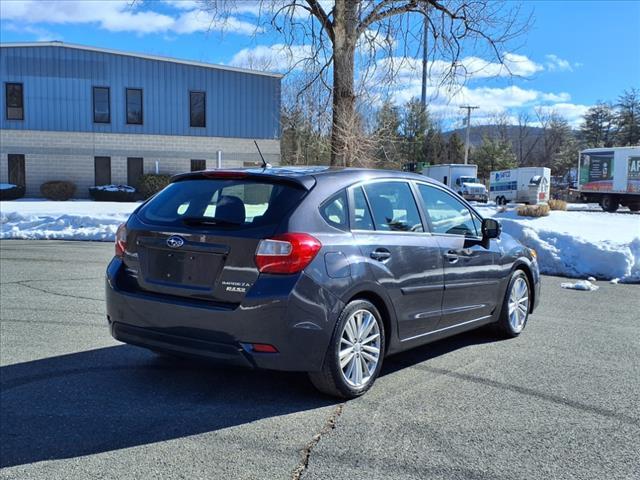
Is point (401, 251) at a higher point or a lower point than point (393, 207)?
lower

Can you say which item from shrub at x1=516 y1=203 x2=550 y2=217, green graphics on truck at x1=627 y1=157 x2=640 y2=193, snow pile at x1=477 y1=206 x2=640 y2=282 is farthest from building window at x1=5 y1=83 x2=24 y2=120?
green graphics on truck at x1=627 y1=157 x2=640 y2=193

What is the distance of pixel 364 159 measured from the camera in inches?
687

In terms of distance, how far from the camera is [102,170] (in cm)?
3400

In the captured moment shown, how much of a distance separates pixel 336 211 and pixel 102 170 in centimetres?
3259

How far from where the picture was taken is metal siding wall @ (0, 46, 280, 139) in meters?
32.0

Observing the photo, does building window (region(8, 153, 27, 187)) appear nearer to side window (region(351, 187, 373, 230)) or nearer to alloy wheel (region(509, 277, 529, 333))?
alloy wheel (region(509, 277, 529, 333))

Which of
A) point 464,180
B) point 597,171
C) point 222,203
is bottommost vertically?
point 464,180

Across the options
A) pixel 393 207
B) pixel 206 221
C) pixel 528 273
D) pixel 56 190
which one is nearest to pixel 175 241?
pixel 206 221

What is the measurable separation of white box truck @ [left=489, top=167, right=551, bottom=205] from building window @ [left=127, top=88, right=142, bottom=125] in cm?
2678

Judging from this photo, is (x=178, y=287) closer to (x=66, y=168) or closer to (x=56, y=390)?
(x=56, y=390)

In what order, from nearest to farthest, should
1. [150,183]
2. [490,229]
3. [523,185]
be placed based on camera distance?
[490,229] → [150,183] → [523,185]

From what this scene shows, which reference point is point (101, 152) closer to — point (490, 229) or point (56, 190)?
point (56, 190)

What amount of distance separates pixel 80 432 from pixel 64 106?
107 ft

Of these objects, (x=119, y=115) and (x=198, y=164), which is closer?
(x=119, y=115)
